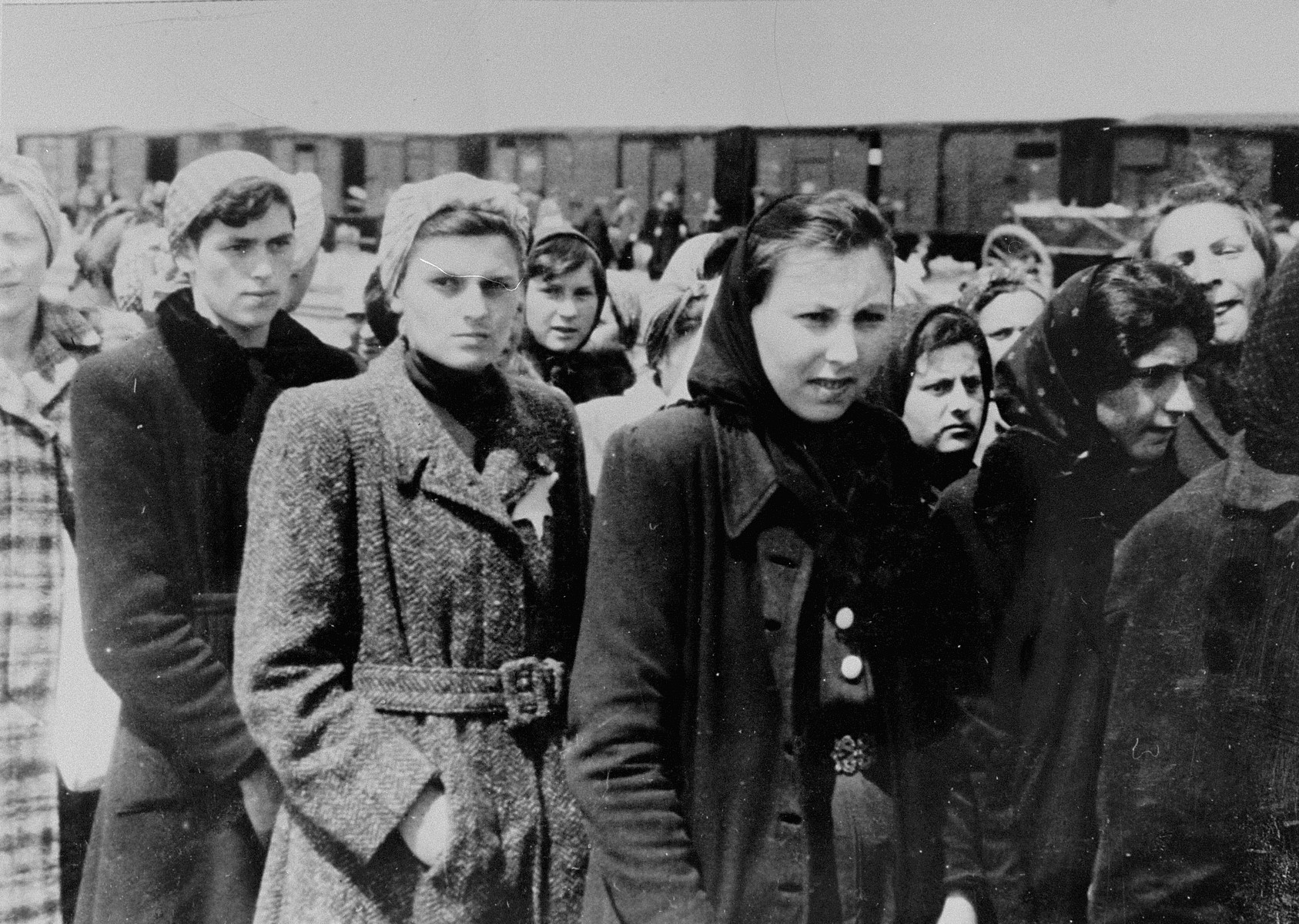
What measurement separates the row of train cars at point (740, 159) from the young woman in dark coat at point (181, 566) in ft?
1.49

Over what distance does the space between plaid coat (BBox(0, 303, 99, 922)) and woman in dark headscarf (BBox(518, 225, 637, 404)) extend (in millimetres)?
1153

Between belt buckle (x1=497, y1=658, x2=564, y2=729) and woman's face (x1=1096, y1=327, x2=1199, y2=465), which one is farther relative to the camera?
woman's face (x1=1096, y1=327, x2=1199, y2=465)

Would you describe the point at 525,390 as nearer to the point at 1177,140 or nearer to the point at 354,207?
the point at 354,207

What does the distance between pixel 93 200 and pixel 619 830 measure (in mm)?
2378

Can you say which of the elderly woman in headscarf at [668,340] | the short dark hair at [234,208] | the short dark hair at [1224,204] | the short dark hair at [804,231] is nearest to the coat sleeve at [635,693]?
the short dark hair at [804,231]

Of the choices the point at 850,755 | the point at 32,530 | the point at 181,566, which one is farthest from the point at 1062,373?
the point at 32,530

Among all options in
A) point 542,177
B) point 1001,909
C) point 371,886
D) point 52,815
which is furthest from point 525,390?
point 52,815

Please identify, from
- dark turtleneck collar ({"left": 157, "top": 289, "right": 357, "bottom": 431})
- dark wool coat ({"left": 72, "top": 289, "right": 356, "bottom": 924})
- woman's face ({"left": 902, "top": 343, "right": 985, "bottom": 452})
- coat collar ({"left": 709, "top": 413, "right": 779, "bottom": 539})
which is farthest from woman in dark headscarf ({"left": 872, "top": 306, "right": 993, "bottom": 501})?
dark wool coat ({"left": 72, "top": 289, "right": 356, "bottom": 924})

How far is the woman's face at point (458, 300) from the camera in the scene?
7.25 ft

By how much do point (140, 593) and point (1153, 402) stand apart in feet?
7.60

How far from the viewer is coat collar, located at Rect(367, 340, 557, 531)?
2170mm

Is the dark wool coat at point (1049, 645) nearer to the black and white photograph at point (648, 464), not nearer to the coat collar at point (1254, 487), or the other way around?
the black and white photograph at point (648, 464)

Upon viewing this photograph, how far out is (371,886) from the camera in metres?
2.17

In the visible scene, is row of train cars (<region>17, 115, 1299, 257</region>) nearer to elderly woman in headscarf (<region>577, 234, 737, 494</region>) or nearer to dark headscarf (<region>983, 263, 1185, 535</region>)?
elderly woman in headscarf (<region>577, 234, 737, 494</region>)
